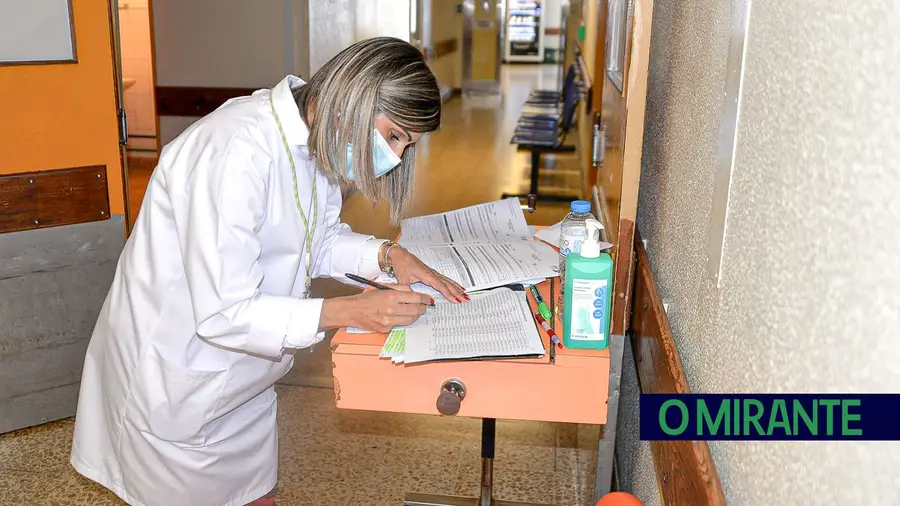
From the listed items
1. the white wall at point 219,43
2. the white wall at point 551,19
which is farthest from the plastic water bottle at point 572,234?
the white wall at point 551,19

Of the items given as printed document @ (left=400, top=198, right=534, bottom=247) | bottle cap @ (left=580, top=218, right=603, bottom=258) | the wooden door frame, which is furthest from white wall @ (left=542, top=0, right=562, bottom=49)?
bottle cap @ (left=580, top=218, right=603, bottom=258)

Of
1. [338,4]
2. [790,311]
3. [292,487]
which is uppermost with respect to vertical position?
[338,4]

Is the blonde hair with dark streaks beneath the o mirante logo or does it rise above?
above

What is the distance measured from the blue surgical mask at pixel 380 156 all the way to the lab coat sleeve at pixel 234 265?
16cm

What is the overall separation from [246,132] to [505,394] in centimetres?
62

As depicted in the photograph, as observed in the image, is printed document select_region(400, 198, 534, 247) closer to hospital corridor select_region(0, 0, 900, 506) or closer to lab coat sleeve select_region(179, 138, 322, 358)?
hospital corridor select_region(0, 0, 900, 506)

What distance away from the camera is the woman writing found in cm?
142

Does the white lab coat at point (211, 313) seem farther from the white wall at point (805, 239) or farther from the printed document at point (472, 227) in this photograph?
the white wall at point (805, 239)

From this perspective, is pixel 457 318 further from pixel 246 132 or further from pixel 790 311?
pixel 790 311

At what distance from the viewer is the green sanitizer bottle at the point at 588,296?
1371 mm

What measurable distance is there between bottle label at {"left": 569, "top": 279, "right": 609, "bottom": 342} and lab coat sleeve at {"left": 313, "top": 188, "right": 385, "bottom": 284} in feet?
1.82

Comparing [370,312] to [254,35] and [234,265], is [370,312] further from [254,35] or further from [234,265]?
[254,35]

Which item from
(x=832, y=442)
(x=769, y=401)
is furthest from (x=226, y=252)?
(x=832, y=442)

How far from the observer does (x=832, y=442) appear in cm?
65
